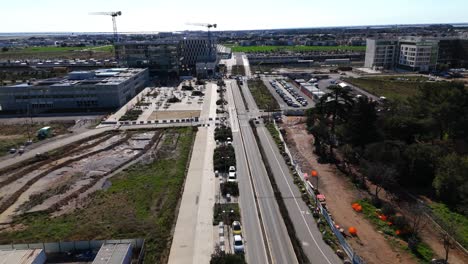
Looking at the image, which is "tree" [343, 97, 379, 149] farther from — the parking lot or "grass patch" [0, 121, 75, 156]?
"grass patch" [0, 121, 75, 156]

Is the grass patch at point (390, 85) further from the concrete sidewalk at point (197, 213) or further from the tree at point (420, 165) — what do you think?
the concrete sidewalk at point (197, 213)

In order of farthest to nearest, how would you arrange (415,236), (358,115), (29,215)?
(358,115) → (29,215) → (415,236)

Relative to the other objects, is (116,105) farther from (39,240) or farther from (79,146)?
(39,240)

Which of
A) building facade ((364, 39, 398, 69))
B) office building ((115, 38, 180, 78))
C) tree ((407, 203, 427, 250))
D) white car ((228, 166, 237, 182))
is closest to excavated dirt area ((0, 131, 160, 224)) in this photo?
white car ((228, 166, 237, 182))

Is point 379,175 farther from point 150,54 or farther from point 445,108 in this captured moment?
point 150,54

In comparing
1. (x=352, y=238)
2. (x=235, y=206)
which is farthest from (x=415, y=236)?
(x=235, y=206)
